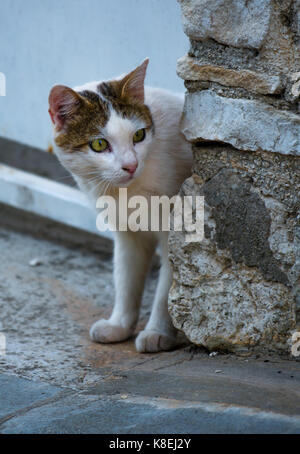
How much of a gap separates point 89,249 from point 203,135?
1.66 m

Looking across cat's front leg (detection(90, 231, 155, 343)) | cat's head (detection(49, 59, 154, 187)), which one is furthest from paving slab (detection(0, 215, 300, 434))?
cat's head (detection(49, 59, 154, 187))

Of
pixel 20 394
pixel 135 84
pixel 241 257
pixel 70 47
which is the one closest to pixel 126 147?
pixel 135 84

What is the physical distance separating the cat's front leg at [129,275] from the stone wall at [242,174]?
478 millimetres

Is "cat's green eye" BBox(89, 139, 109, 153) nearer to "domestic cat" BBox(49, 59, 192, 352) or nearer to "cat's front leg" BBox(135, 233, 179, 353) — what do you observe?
"domestic cat" BBox(49, 59, 192, 352)

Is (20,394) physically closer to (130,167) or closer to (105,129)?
(130,167)

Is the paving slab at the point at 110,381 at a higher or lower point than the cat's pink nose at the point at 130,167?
lower

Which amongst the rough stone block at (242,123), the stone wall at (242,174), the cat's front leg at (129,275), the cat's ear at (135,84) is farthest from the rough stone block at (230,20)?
the cat's front leg at (129,275)

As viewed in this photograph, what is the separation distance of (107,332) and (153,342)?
9.3 inches

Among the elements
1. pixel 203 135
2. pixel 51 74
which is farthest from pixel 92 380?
pixel 51 74

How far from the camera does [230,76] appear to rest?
77.7 inches

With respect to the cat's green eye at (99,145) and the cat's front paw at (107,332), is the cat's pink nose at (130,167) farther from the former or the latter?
the cat's front paw at (107,332)

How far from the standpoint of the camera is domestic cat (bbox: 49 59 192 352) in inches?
86.4

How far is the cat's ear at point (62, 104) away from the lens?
2.16 meters
